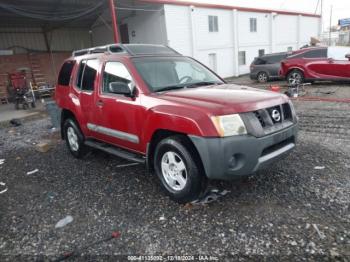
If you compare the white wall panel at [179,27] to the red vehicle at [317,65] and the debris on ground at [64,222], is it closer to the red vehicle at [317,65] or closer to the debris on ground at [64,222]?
the red vehicle at [317,65]

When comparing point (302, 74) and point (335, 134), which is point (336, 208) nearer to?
point (335, 134)

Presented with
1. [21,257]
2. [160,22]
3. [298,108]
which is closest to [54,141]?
[21,257]

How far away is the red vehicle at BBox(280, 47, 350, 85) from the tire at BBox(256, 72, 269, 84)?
247 cm

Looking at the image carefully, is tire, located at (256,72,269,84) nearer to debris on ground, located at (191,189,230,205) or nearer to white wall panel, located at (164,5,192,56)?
white wall panel, located at (164,5,192,56)

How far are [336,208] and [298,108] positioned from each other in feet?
19.8

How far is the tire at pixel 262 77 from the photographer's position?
1595cm

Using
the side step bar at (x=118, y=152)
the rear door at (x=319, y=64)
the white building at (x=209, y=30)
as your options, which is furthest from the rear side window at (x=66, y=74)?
the white building at (x=209, y=30)

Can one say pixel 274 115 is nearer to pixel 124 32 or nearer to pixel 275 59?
pixel 275 59

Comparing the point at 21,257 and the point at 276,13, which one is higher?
the point at 276,13

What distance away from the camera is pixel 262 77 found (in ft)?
52.8

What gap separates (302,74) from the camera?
42.1 feet

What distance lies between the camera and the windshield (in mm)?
4086

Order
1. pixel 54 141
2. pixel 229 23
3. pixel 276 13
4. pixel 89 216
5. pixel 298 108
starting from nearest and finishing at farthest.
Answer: pixel 89 216
pixel 54 141
pixel 298 108
pixel 229 23
pixel 276 13

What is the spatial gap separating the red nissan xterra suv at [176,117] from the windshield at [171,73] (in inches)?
0.6
